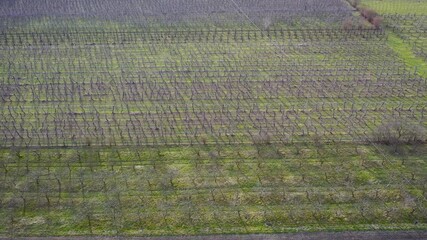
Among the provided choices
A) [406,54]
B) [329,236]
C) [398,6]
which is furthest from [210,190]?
[398,6]

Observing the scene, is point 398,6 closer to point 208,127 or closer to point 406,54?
point 406,54

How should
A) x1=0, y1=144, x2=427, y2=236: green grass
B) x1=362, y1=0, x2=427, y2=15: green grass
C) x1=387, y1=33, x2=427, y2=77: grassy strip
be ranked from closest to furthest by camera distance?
1. x1=0, y1=144, x2=427, y2=236: green grass
2. x1=387, y1=33, x2=427, y2=77: grassy strip
3. x1=362, y1=0, x2=427, y2=15: green grass

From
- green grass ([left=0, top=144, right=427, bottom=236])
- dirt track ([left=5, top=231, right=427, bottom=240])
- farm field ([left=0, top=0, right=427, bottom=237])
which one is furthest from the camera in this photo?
farm field ([left=0, top=0, right=427, bottom=237])

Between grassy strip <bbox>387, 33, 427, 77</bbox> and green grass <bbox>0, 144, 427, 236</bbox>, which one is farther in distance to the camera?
grassy strip <bbox>387, 33, 427, 77</bbox>

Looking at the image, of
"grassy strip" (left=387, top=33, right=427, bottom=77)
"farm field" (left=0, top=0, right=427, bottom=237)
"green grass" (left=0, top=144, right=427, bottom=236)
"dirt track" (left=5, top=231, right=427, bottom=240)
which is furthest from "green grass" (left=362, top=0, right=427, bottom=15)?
"dirt track" (left=5, top=231, right=427, bottom=240)

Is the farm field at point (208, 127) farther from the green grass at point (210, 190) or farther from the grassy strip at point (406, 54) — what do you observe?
the grassy strip at point (406, 54)

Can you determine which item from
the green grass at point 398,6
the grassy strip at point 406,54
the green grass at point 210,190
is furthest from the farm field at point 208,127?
the green grass at point 398,6

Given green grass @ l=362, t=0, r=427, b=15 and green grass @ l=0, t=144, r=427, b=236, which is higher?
green grass @ l=0, t=144, r=427, b=236

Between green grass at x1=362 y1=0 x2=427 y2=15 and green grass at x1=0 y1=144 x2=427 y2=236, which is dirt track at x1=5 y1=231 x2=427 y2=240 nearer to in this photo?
green grass at x1=0 y1=144 x2=427 y2=236

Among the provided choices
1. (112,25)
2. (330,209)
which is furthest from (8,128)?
(112,25)
